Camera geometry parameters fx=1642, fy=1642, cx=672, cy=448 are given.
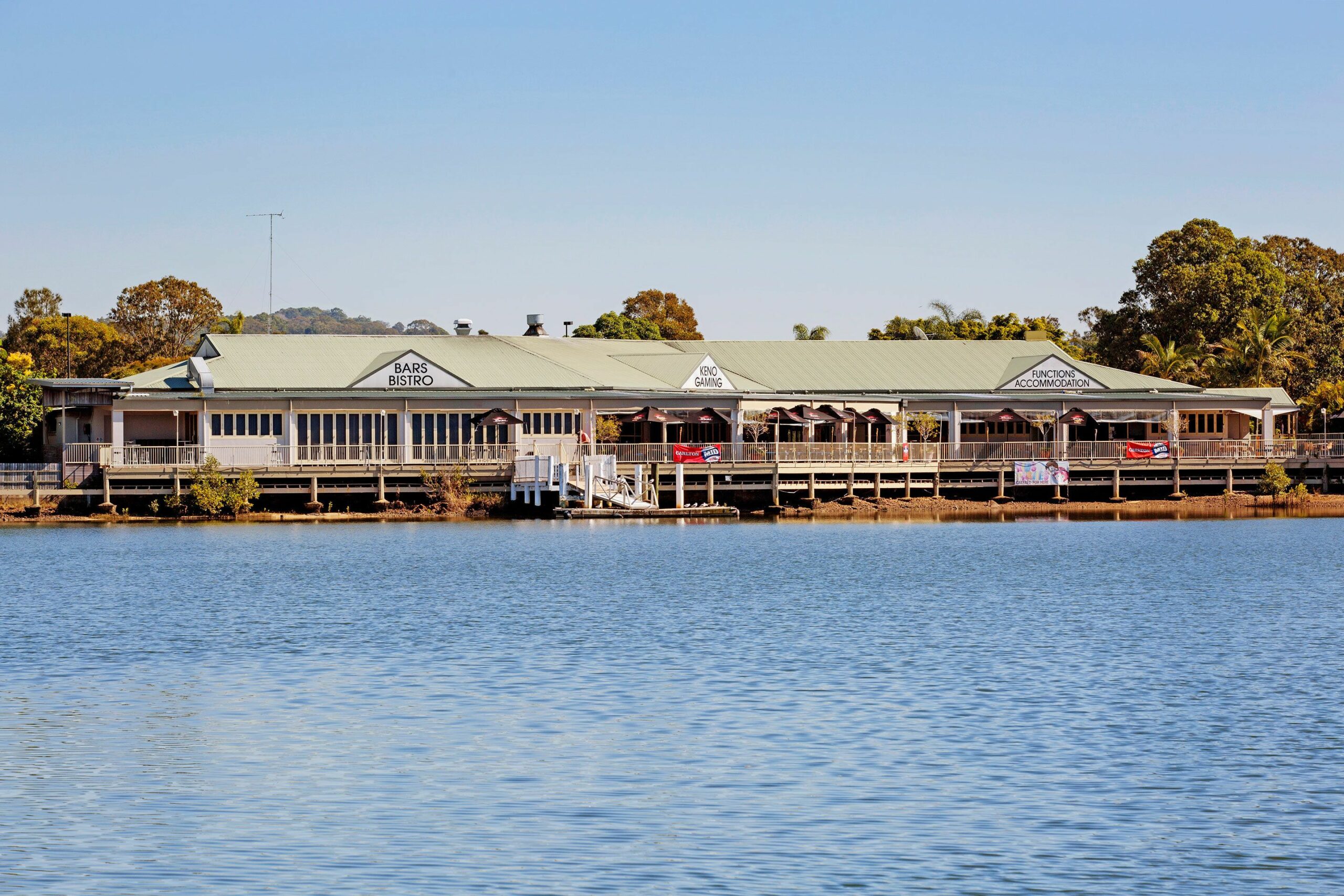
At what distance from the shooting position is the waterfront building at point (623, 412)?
6141 cm

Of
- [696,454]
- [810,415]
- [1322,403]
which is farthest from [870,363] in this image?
[1322,403]

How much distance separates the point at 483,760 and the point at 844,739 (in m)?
4.41

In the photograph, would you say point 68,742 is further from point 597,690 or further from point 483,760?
point 597,690

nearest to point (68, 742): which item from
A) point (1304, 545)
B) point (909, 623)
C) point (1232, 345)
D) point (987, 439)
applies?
point (909, 623)

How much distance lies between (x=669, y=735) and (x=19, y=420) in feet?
169

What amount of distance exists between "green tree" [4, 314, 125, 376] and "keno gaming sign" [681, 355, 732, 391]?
53.4 meters

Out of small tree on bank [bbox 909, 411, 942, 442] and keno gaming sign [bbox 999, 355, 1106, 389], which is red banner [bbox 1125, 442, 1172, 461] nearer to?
keno gaming sign [bbox 999, 355, 1106, 389]

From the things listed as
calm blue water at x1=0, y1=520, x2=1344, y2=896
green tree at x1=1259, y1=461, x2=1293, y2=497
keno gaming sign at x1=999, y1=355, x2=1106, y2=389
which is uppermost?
keno gaming sign at x1=999, y1=355, x2=1106, y2=389

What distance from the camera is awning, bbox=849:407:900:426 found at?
2741 inches

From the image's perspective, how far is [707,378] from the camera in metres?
68.9

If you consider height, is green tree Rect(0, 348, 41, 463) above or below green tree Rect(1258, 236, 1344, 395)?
below

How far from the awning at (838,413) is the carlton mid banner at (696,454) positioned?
6269 millimetres

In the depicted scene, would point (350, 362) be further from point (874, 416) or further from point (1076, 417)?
point (1076, 417)

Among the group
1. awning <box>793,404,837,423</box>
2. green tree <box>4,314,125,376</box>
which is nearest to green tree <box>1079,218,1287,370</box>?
awning <box>793,404,837,423</box>
